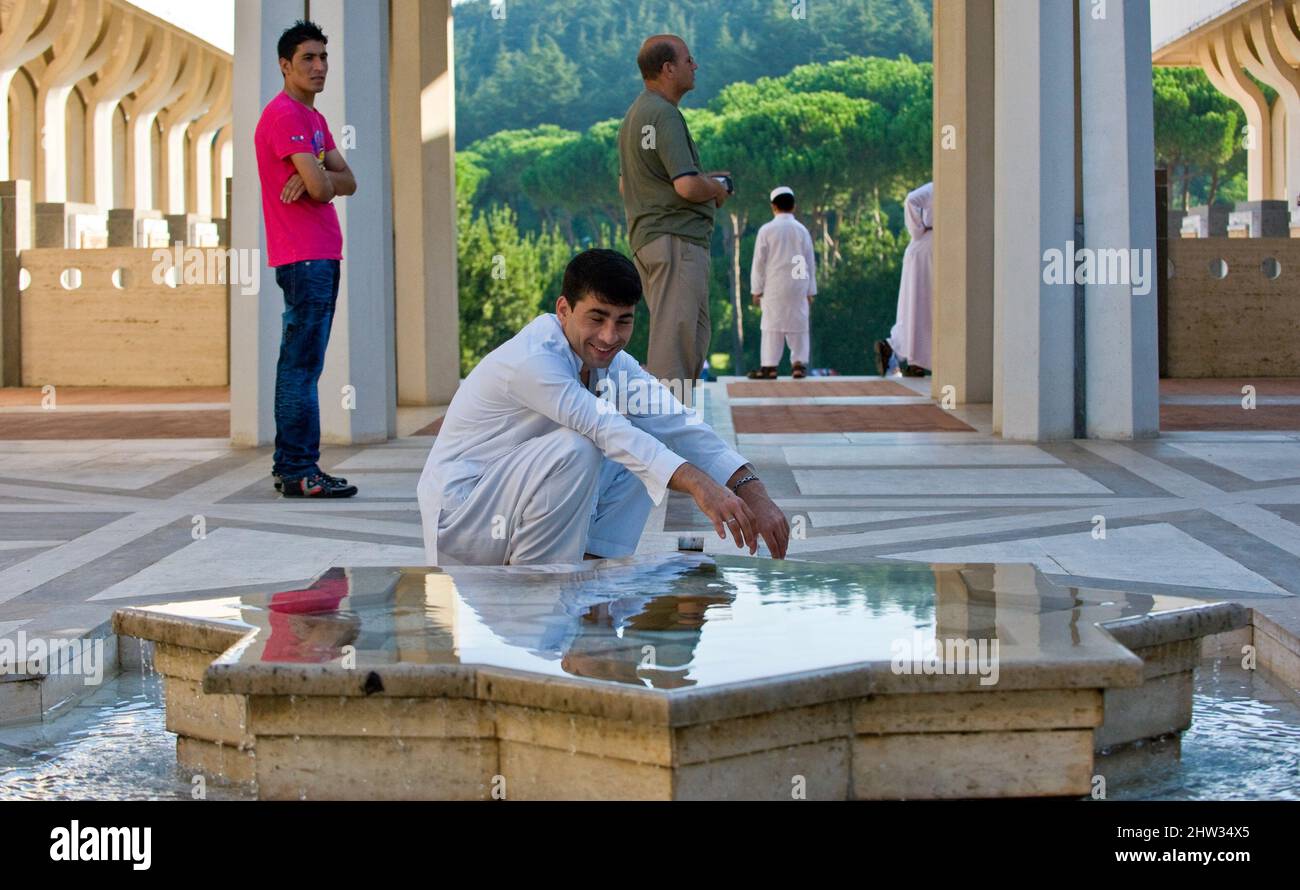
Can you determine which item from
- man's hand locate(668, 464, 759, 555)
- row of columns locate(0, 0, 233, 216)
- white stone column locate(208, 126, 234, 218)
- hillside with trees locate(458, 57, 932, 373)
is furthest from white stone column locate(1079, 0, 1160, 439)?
hillside with trees locate(458, 57, 932, 373)

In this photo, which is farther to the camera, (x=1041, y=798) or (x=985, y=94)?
(x=985, y=94)

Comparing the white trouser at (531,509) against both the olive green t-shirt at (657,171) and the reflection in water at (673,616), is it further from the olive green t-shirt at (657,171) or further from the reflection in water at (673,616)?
the olive green t-shirt at (657,171)

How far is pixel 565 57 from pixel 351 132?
76.4 m

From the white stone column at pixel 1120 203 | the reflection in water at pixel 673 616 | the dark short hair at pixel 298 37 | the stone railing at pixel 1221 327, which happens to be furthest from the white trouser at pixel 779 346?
the reflection in water at pixel 673 616

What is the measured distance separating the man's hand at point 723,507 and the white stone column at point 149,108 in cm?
2776

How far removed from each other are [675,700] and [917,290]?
15375mm

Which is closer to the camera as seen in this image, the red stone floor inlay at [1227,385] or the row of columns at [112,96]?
the red stone floor inlay at [1227,385]

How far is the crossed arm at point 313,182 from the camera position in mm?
7707

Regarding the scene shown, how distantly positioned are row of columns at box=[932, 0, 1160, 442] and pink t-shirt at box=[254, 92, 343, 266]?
4.36 m

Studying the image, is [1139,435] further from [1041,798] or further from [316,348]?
[1041,798]

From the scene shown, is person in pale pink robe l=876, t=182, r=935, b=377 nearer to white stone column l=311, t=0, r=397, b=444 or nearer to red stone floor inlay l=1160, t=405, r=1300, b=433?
red stone floor inlay l=1160, t=405, r=1300, b=433
